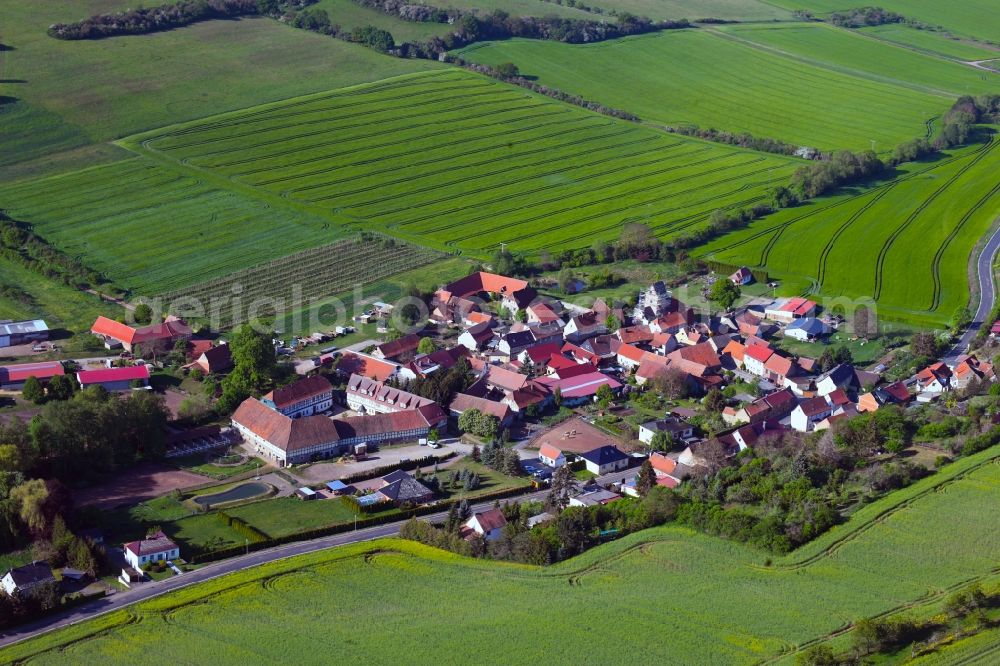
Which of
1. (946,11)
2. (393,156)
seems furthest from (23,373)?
(946,11)

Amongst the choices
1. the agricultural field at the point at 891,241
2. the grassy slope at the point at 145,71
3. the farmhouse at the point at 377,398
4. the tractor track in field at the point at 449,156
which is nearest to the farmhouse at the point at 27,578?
the farmhouse at the point at 377,398

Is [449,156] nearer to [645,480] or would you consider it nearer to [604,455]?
[604,455]

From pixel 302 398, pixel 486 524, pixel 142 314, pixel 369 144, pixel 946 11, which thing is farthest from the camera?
pixel 946 11

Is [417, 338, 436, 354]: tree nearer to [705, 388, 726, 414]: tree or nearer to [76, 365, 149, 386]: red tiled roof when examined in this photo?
[76, 365, 149, 386]: red tiled roof

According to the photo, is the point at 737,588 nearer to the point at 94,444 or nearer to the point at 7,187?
the point at 94,444

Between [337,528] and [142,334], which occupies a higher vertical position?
[142,334]
